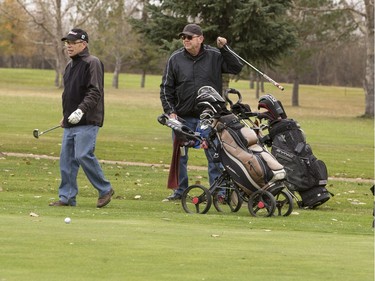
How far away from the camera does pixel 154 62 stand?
94625 mm

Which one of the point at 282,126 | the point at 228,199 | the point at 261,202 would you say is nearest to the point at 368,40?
the point at 282,126

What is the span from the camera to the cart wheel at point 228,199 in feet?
39.0

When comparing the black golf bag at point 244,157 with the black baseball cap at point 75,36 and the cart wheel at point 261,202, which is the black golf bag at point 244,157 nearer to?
the cart wheel at point 261,202

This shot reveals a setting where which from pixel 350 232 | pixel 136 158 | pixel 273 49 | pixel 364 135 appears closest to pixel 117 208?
pixel 350 232

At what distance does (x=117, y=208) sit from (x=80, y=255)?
16.1ft

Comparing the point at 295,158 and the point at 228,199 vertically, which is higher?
the point at 295,158

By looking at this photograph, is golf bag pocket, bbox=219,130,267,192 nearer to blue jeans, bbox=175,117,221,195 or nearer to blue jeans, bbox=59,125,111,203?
blue jeans, bbox=175,117,221,195

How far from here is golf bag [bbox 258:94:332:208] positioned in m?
13.1

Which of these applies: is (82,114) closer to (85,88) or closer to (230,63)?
(85,88)

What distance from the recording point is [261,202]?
1145 centimetres

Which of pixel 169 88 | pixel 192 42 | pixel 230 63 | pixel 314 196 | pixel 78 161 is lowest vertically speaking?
pixel 314 196

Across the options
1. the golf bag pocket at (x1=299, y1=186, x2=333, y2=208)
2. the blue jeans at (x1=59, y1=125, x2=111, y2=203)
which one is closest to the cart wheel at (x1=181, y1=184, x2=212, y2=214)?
the blue jeans at (x1=59, y1=125, x2=111, y2=203)

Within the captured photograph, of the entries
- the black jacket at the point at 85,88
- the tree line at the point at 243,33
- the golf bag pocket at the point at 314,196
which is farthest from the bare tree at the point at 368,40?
the black jacket at the point at 85,88

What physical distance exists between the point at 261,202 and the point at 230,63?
228 centimetres
